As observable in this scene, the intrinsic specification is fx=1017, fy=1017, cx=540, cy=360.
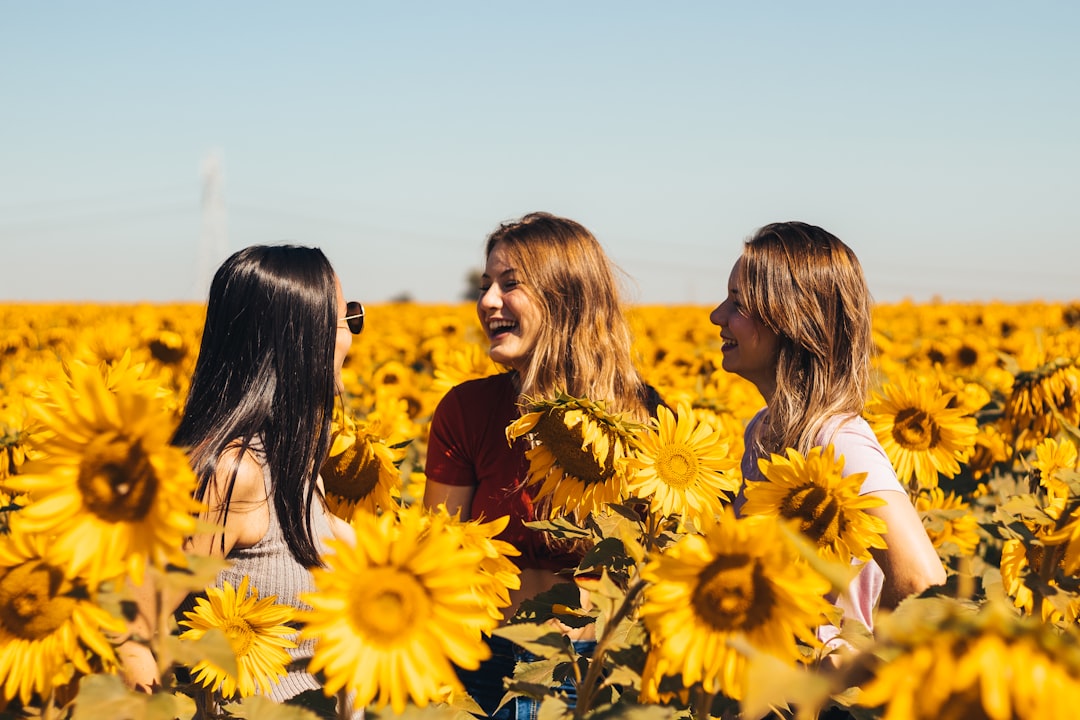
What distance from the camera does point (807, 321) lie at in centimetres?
266

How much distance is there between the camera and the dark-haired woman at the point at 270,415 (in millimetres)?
2182

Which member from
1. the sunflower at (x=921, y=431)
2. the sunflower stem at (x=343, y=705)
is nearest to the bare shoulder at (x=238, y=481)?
the sunflower stem at (x=343, y=705)

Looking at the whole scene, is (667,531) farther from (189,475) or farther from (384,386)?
(384,386)

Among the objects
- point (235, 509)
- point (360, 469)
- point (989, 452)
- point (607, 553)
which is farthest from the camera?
point (989, 452)

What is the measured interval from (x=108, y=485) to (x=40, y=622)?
0.22 meters

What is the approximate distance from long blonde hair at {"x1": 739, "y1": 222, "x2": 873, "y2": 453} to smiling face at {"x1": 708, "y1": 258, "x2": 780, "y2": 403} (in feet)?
0.08

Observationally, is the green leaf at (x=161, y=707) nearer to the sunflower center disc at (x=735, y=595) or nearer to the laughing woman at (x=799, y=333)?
the sunflower center disc at (x=735, y=595)

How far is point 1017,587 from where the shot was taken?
2447 millimetres

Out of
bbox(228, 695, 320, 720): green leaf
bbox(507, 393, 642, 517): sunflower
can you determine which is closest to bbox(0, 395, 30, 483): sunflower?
bbox(507, 393, 642, 517): sunflower

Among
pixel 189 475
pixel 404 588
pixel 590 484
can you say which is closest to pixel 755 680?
pixel 404 588

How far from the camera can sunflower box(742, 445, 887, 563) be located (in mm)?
1780

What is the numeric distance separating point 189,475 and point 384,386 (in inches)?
207

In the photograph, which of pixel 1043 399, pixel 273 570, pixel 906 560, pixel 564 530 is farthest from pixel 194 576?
pixel 1043 399

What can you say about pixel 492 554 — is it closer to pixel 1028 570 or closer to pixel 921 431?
pixel 1028 570
